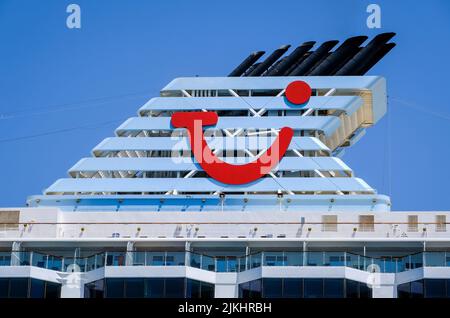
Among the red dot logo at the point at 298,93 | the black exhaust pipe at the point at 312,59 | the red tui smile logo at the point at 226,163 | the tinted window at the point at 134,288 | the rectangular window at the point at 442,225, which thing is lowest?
the tinted window at the point at 134,288

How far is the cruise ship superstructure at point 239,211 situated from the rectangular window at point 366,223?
8cm

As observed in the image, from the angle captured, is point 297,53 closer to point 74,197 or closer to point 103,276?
point 74,197

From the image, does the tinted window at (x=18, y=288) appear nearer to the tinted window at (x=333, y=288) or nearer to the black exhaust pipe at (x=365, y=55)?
the tinted window at (x=333, y=288)

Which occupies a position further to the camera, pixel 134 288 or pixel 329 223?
pixel 329 223

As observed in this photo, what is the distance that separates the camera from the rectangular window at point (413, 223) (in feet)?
332

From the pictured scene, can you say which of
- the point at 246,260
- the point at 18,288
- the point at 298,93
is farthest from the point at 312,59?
the point at 18,288

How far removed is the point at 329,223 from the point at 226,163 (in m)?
10.2

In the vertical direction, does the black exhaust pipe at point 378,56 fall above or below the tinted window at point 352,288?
above

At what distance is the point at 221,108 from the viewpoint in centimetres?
11281

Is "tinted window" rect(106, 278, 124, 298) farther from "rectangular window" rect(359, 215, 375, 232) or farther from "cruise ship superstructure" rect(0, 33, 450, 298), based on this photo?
"rectangular window" rect(359, 215, 375, 232)

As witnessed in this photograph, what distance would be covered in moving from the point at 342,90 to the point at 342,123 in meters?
1.82

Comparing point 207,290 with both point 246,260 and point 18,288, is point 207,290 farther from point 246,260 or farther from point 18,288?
point 18,288

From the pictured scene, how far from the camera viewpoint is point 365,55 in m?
117

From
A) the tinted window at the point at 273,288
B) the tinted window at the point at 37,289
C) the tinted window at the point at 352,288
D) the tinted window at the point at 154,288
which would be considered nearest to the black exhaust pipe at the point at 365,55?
the tinted window at the point at 352,288
